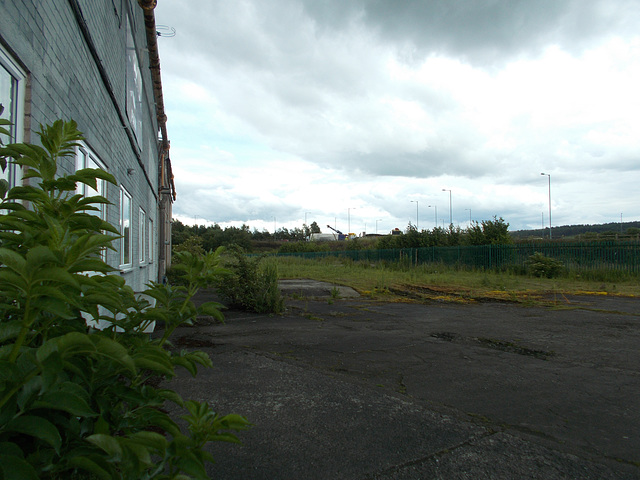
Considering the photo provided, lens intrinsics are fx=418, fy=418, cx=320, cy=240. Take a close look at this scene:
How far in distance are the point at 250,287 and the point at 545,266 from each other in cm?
1534

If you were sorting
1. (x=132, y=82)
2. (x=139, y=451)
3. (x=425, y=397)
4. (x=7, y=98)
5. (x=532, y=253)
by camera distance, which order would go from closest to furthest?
(x=139, y=451) < (x=7, y=98) < (x=425, y=397) < (x=132, y=82) < (x=532, y=253)

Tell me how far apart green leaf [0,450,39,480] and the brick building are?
0.68 metres

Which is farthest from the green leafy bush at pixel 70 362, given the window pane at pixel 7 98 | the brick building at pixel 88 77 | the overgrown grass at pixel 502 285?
the overgrown grass at pixel 502 285

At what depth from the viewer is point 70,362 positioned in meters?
1.20

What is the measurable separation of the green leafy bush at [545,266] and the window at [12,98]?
20762 millimetres

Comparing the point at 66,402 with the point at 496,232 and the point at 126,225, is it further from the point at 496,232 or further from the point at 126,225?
the point at 496,232

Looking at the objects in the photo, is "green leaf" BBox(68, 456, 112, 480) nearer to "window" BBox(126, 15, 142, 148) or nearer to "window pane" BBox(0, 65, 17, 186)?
"window pane" BBox(0, 65, 17, 186)

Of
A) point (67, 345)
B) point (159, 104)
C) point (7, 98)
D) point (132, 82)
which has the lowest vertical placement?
point (67, 345)

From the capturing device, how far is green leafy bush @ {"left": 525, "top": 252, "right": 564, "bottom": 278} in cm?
1928

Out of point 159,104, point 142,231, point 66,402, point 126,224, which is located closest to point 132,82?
point 126,224

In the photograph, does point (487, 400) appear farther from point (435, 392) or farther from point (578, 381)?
point (578, 381)

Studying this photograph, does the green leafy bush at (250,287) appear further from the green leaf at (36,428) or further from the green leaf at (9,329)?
the green leaf at (36,428)

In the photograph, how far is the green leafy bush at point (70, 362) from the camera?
985 millimetres

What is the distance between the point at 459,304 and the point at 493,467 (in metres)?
9.00
